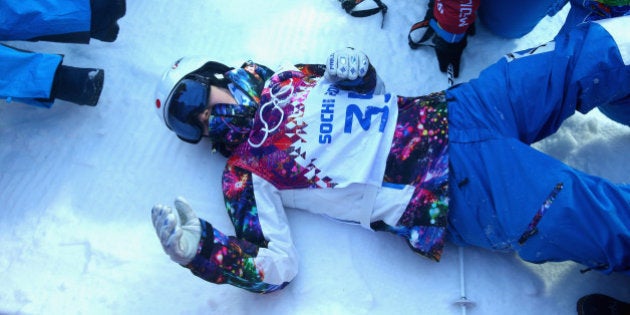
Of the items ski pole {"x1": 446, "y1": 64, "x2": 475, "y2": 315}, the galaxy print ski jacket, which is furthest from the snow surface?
the galaxy print ski jacket

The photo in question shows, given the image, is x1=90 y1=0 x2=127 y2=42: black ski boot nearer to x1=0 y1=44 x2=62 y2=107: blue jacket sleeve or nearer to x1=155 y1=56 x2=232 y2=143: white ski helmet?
A: x1=0 y1=44 x2=62 y2=107: blue jacket sleeve

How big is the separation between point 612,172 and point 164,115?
1.51m

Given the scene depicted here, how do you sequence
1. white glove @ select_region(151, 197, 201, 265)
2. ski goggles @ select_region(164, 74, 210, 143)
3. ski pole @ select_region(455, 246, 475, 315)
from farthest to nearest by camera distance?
ski goggles @ select_region(164, 74, 210, 143) < ski pole @ select_region(455, 246, 475, 315) < white glove @ select_region(151, 197, 201, 265)

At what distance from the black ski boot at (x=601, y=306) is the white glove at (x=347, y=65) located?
3.04ft

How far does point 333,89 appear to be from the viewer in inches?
59.3

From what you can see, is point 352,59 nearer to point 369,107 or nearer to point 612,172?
point 369,107

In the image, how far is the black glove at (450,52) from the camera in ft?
5.99

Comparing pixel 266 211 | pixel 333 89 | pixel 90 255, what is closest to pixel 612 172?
pixel 333 89

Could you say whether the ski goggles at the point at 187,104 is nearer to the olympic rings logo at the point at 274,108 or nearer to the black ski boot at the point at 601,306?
the olympic rings logo at the point at 274,108

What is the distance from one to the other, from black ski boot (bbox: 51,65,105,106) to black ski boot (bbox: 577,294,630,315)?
1754 mm

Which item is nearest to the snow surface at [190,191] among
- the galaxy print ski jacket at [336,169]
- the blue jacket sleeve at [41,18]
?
the galaxy print ski jacket at [336,169]

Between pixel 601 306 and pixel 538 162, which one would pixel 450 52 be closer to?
pixel 538 162

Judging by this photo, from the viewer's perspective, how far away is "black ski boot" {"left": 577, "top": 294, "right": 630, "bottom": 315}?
4.24ft

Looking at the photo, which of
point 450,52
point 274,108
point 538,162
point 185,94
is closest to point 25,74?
point 185,94
